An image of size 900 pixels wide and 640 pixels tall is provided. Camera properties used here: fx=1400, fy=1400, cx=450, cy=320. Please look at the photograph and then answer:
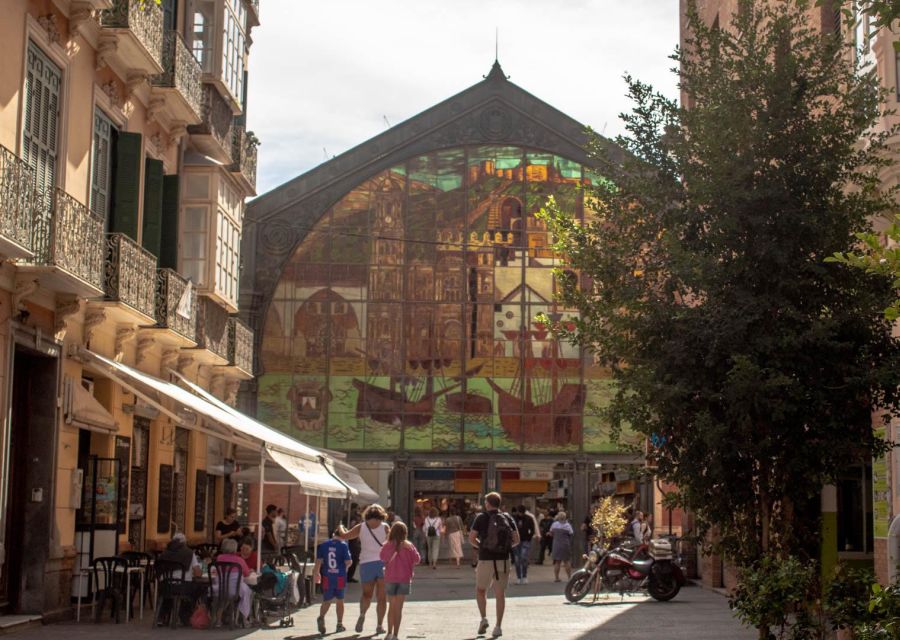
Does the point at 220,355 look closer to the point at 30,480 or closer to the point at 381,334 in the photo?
the point at 30,480

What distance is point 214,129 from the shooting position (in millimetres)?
23984

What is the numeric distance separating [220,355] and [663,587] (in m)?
8.71

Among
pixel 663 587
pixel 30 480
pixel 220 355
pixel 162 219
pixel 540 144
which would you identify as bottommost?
pixel 663 587

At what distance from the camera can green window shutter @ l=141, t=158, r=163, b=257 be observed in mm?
20688

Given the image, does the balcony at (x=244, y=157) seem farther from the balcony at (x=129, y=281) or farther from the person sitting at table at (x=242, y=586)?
the person sitting at table at (x=242, y=586)

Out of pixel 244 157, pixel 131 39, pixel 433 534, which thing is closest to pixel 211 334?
pixel 244 157

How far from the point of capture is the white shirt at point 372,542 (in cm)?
1750

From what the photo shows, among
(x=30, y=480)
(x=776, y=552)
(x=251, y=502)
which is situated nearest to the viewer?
(x=776, y=552)

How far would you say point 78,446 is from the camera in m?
18.7

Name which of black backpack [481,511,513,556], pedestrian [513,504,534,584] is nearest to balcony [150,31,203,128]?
black backpack [481,511,513,556]

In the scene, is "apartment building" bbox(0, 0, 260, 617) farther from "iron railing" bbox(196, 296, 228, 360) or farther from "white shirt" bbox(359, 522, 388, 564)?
"white shirt" bbox(359, 522, 388, 564)

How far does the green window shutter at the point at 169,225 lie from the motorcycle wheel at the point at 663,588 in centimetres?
964

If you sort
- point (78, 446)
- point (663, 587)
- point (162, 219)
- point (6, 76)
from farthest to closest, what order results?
point (663, 587)
point (162, 219)
point (78, 446)
point (6, 76)

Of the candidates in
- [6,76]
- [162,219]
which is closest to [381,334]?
[162,219]
